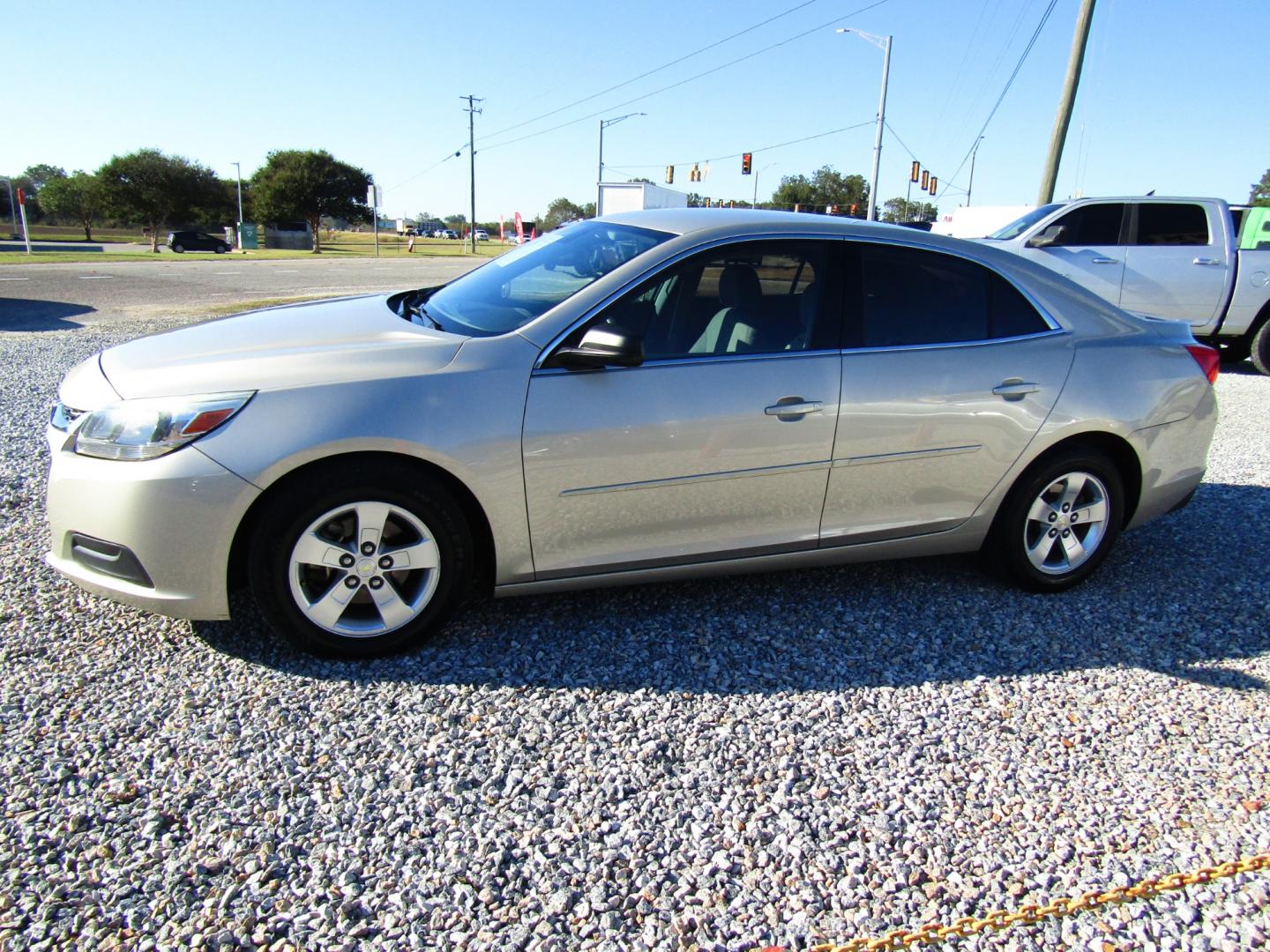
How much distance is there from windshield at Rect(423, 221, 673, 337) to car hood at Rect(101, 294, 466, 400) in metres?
0.23

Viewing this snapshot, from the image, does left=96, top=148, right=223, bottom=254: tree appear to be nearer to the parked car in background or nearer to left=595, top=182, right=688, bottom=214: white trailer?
the parked car in background

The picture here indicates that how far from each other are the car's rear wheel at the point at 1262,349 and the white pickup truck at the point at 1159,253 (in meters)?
0.44

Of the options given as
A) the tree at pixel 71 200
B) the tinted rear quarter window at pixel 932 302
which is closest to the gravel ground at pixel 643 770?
the tinted rear quarter window at pixel 932 302

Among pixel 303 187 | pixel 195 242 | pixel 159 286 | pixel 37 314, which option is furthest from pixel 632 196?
pixel 303 187

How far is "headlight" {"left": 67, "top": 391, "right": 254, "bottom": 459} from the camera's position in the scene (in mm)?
2871

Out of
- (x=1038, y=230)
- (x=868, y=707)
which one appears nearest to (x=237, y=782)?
(x=868, y=707)

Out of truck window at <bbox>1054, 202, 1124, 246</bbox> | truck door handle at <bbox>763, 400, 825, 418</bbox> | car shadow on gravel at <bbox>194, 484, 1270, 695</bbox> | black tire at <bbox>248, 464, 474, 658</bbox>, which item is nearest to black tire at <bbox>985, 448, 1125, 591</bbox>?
car shadow on gravel at <bbox>194, 484, 1270, 695</bbox>

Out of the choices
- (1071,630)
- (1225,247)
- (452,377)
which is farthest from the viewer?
(1225,247)

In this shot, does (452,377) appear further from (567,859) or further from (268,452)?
(567,859)

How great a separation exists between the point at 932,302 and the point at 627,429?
4.93 ft

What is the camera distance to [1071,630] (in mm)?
3703

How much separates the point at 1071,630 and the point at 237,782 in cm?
325

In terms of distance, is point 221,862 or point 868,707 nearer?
point 221,862

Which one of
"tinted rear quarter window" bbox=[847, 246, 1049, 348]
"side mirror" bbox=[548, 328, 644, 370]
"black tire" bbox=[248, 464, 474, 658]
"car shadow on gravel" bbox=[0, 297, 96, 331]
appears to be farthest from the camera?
"car shadow on gravel" bbox=[0, 297, 96, 331]
